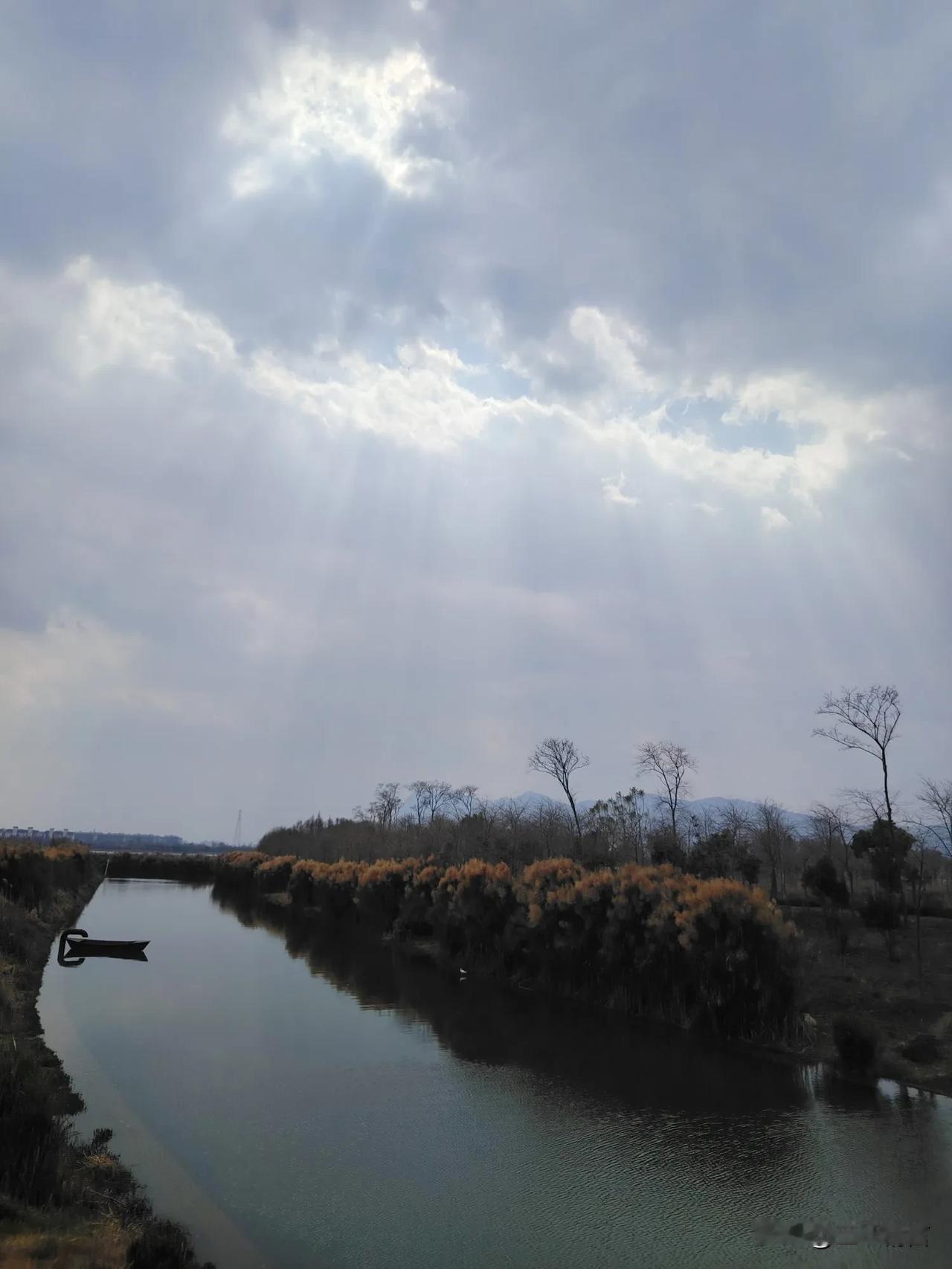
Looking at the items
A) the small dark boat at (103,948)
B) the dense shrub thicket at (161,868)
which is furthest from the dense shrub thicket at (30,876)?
the dense shrub thicket at (161,868)

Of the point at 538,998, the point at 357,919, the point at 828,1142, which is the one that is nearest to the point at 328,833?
the point at 357,919

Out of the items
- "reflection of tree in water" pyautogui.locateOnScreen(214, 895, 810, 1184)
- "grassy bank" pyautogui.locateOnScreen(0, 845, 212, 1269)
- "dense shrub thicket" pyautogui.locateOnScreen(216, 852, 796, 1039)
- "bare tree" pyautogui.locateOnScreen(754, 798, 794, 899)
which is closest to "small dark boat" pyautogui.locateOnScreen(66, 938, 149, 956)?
"reflection of tree in water" pyautogui.locateOnScreen(214, 895, 810, 1184)

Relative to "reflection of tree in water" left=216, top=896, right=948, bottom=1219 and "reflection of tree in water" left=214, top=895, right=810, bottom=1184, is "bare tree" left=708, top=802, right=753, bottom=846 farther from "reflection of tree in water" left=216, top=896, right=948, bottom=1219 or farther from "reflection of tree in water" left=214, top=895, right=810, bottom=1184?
"reflection of tree in water" left=216, top=896, right=948, bottom=1219

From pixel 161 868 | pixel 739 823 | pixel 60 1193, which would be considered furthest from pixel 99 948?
pixel 161 868

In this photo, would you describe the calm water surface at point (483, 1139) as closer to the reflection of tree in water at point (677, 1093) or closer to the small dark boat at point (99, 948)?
the reflection of tree in water at point (677, 1093)

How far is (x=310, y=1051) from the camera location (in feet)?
50.9

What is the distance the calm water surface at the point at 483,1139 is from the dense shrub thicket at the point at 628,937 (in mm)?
1472

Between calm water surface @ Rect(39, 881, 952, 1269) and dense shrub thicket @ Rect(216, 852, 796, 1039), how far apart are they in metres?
1.47

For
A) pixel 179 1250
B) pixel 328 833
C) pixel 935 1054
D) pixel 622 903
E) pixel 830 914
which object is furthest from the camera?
pixel 328 833

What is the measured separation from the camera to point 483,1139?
10891 millimetres

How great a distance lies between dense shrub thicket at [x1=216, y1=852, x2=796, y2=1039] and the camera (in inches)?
642

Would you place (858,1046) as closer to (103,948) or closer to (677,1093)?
(677,1093)

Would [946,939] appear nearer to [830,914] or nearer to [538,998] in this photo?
[830,914]

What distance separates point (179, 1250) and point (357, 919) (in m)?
35.6
